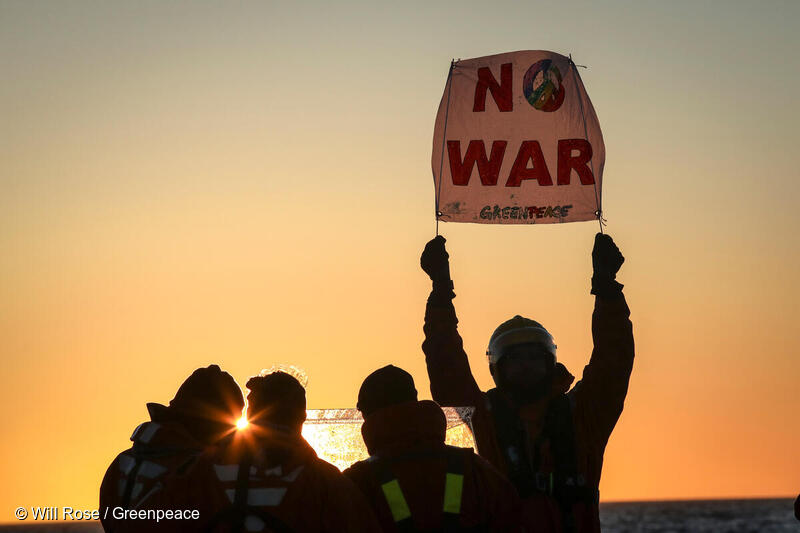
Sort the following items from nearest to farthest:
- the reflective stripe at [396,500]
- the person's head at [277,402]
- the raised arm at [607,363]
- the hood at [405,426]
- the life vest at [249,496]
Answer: the life vest at [249,496] < the person's head at [277,402] < the reflective stripe at [396,500] < the hood at [405,426] < the raised arm at [607,363]

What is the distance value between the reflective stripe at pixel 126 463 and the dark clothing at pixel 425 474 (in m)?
1.47

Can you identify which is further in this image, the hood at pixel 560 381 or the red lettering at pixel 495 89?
the red lettering at pixel 495 89

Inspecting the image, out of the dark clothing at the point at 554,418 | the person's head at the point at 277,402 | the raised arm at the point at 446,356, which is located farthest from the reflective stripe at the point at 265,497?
the raised arm at the point at 446,356

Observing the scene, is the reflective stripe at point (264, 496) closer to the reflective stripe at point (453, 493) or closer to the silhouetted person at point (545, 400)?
the reflective stripe at point (453, 493)

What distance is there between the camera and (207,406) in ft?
25.6

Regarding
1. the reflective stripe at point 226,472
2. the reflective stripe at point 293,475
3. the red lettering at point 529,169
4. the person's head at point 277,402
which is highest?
the red lettering at point 529,169

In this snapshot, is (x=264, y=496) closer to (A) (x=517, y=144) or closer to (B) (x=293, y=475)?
(B) (x=293, y=475)

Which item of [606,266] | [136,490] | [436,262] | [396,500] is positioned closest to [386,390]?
[396,500]

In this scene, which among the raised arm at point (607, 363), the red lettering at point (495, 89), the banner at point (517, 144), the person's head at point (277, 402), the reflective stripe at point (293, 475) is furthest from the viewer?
the red lettering at point (495, 89)

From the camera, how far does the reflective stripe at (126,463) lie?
303 inches

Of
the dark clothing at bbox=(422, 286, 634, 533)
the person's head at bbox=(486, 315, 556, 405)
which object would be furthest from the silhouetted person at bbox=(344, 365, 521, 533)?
the person's head at bbox=(486, 315, 556, 405)

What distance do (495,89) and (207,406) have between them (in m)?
4.81

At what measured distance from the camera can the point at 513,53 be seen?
11469mm

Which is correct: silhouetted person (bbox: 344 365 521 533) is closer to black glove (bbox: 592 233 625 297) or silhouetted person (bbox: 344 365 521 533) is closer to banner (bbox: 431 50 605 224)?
black glove (bbox: 592 233 625 297)
